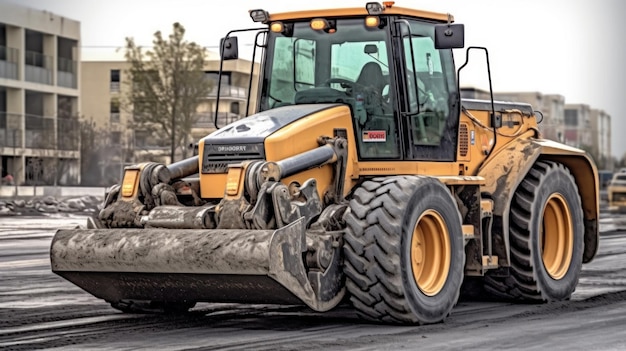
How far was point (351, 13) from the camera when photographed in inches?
543

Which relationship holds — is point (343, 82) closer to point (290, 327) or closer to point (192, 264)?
point (290, 327)

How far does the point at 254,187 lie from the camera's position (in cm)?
1205

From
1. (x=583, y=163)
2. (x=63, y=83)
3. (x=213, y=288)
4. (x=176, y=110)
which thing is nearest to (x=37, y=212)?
(x=176, y=110)

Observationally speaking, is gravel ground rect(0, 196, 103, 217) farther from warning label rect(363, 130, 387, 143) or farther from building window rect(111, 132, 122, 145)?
building window rect(111, 132, 122, 145)

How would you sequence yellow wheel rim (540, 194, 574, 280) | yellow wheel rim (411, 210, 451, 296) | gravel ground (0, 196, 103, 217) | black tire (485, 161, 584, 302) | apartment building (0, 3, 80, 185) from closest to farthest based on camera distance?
yellow wheel rim (411, 210, 451, 296) → black tire (485, 161, 584, 302) → yellow wheel rim (540, 194, 574, 280) → gravel ground (0, 196, 103, 217) → apartment building (0, 3, 80, 185)

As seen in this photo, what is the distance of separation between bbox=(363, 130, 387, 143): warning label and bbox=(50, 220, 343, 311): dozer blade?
79.1 inches

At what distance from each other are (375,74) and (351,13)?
2.30 feet

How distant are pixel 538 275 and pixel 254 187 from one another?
417 cm

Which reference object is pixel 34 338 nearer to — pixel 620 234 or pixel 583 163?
pixel 583 163

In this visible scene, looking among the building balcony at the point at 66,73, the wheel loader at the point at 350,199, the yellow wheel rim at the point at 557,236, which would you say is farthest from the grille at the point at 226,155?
the building balcony at the point at 66,73

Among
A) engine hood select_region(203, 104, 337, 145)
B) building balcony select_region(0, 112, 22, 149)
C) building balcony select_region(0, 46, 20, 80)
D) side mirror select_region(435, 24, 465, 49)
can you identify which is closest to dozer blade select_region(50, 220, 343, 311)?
engine hood select_region(203, 104, 337, 145)


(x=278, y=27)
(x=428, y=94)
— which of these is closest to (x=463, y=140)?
(x=428, y=94)

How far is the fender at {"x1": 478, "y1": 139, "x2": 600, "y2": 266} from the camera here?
14359 millimetres

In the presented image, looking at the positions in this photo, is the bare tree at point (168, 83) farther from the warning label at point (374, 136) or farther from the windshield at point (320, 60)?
the warning label at point (374, 136)
